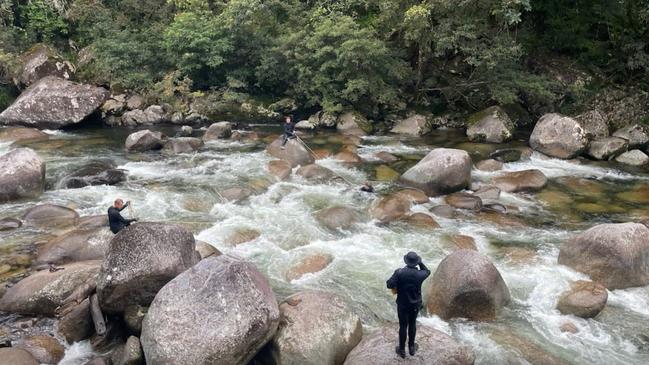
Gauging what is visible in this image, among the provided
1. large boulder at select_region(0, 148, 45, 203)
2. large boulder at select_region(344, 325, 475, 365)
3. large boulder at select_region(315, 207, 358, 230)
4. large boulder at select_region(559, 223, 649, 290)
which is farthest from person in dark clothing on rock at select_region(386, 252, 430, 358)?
large boulder at select_region(0, 148, 45, 203)

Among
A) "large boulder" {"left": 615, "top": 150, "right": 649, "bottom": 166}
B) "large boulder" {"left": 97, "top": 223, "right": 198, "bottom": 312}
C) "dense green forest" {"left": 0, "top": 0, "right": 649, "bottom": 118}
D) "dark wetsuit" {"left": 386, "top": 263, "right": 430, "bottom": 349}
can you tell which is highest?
"dense green forest" {"left": 0, "top": 0, "right": 649, "bottom": 118}

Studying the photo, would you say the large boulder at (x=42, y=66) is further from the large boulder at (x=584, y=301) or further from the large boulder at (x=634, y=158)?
the large boulder at (x=634, y=158)

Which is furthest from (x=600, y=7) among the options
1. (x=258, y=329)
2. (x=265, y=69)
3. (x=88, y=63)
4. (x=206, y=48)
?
(x=88, y=63)

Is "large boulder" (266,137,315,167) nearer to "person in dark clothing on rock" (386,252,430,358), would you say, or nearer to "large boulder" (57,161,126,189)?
"large boulder" (57,161,126,189)

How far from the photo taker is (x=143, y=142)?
21875mm

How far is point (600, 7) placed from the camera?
2559 cm

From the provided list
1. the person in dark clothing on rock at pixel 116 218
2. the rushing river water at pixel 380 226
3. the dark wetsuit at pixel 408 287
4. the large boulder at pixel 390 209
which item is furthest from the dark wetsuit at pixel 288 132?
the dark wetsuit at pixel 408 287

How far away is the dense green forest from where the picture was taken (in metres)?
24.2

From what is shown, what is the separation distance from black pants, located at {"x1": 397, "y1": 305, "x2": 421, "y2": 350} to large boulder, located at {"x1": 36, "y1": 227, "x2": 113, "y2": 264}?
24.0 feet

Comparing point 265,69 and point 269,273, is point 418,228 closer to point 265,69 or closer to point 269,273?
point 269,273

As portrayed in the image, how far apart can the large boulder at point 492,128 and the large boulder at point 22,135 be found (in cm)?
1982

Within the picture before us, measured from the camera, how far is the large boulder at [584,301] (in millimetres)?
10469

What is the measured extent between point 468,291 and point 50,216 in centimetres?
1140

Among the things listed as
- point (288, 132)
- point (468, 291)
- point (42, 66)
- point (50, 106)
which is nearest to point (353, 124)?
point (288, 132)
